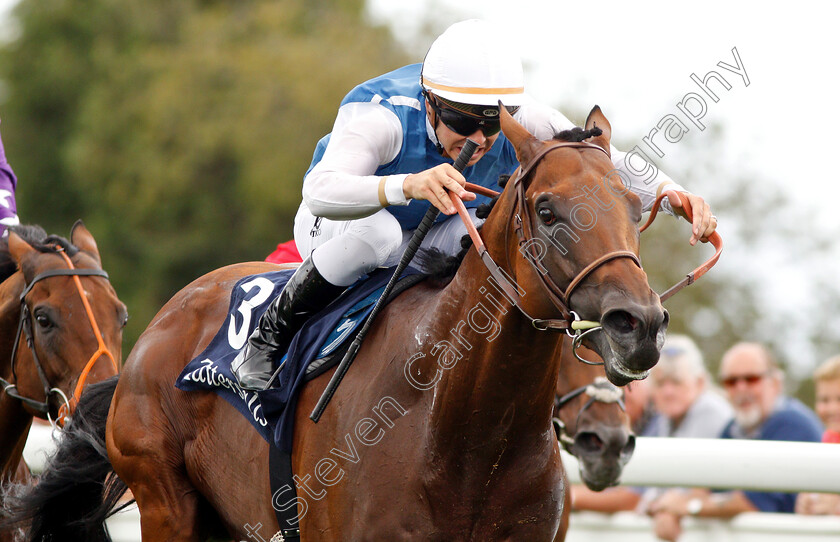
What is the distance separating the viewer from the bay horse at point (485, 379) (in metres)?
2.81

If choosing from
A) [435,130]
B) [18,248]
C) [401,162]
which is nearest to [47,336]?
[18,248]

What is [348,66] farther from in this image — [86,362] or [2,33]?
[86,362]

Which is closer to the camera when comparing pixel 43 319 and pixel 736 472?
pixel 43 319

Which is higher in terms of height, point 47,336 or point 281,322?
point 281,322

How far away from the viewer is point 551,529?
3326mm

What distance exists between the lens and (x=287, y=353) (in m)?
3.85

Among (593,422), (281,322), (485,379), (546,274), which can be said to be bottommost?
(593,422)

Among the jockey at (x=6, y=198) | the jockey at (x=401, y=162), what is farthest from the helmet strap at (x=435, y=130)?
the jockey at (x=6, y=198)

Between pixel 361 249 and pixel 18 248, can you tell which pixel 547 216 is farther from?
pixel 18 248

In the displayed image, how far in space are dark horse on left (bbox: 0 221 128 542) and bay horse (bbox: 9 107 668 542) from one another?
1530 millimetres

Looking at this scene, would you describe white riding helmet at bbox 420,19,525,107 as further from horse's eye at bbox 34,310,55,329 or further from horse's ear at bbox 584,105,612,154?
horse's eye at bbox 34,310,55,329

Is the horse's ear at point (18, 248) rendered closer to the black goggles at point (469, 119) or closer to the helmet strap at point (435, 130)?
the helmet strap at point (435, 130)

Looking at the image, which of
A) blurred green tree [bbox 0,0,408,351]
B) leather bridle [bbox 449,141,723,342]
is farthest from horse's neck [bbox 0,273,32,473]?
blurred green tree [bbox 0,0,408,351]

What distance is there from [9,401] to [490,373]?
3112 millimetres
